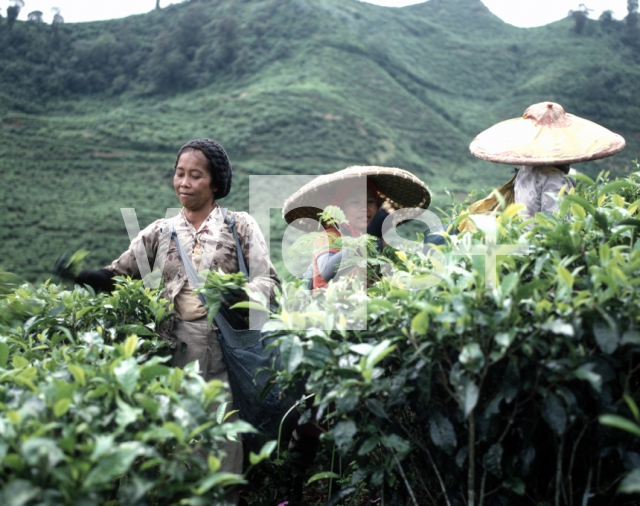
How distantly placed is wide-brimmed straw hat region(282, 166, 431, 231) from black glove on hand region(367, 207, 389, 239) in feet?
0.49

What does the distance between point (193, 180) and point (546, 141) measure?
1530mm

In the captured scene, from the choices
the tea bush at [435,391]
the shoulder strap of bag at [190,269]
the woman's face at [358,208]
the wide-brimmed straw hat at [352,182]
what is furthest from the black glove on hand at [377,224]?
the tea bush at [435,391]

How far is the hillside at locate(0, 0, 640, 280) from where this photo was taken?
70.6 feet

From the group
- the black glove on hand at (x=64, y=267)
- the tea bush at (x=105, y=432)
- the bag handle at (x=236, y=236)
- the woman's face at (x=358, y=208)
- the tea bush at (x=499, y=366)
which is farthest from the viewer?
the woman's face at (x=358, y=208)

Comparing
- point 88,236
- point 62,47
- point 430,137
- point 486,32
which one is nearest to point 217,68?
point 62,47

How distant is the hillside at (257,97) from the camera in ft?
70.6

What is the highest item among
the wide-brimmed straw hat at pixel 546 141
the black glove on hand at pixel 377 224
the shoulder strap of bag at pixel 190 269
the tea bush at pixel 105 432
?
the wide-brimmed straw hat at pixel 546 141

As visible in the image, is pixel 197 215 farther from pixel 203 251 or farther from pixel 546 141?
pixel 546 141

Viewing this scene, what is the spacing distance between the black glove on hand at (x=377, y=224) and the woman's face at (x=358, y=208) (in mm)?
23

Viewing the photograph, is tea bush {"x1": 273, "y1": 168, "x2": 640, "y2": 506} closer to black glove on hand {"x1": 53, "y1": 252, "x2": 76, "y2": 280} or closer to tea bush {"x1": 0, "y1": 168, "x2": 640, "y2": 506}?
tea bush {"x1": 0, "y1": 168, "x2": 640, "y2": 506}

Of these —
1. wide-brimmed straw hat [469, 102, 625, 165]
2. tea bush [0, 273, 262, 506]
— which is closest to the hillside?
wide-brimmed straw hat [469, 102, 625, 165]

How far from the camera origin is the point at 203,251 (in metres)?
2.41

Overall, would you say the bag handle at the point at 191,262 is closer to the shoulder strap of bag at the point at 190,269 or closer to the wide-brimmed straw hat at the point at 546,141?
the shoulder strap of bag at the point at 190,269

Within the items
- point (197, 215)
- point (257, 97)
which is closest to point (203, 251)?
point (197, 215)
